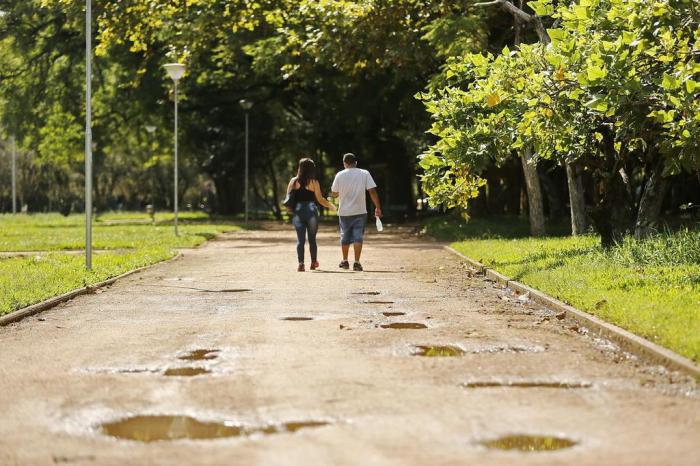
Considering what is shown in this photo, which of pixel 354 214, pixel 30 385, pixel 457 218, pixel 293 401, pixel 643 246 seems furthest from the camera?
pixel 457 218

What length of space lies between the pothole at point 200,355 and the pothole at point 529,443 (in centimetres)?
338

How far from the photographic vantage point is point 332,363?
816 centimetres

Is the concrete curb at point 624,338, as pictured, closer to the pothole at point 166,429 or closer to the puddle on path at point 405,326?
the puddle on path at point 405,326

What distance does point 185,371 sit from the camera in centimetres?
787

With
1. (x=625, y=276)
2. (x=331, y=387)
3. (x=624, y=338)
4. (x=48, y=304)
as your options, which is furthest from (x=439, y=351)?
(x=48, y=304)

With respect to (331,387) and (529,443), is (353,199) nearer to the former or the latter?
(331,387)

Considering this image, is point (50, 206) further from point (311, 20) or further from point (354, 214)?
point (354, 214)

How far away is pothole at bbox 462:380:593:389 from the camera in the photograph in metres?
7.16

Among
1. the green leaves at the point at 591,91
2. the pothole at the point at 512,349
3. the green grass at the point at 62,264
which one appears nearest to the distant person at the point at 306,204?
the green leaves at the point at 591,91

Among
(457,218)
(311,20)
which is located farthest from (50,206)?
(311,20)

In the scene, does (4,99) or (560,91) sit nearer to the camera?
(560,91)

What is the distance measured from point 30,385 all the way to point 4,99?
128 ft

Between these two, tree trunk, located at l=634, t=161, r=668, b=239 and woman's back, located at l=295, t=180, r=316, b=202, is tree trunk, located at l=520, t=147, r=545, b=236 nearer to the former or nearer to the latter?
tree trunk, located at l=634, t=161, r=668, b=239

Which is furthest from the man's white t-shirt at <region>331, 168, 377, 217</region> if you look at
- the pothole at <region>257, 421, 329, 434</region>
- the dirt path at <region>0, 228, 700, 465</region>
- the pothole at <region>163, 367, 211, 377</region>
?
the pothole at <region>257, 421, 329, 434</region>
